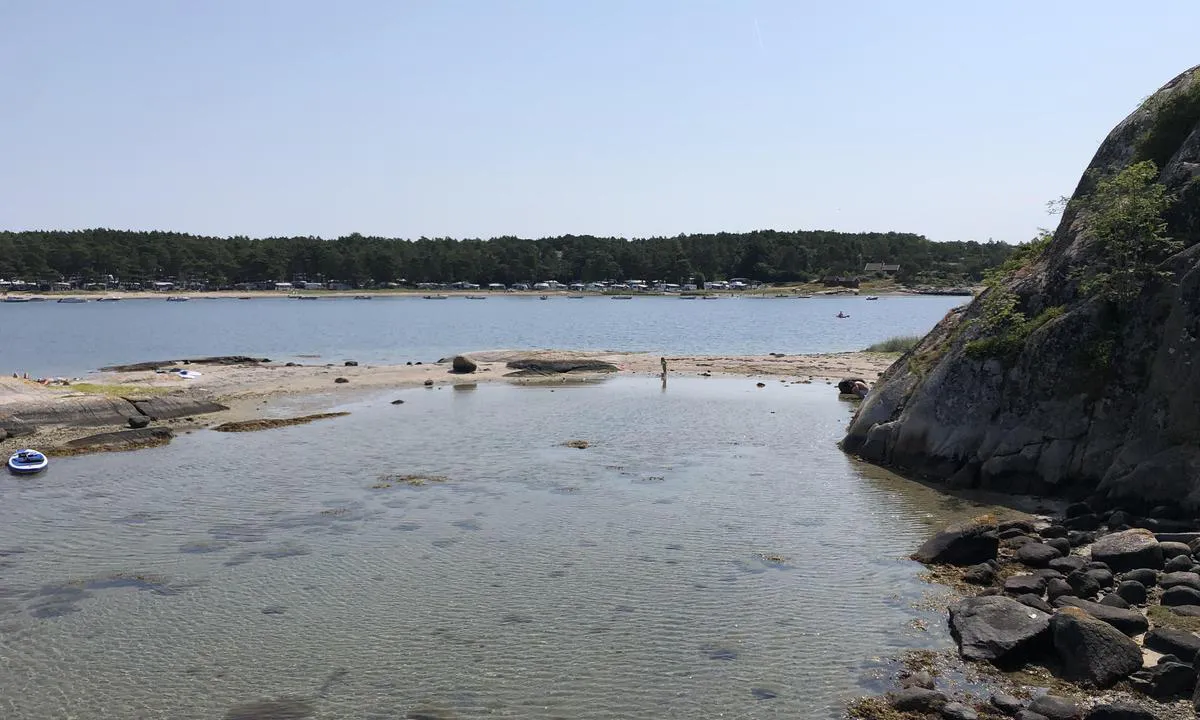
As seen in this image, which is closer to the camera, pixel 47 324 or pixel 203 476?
pixel 203 476

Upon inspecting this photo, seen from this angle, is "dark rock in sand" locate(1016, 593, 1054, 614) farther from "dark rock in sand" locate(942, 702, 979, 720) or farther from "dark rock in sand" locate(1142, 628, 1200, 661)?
"dark rock in sand" locate(942, 702, 979, 720)

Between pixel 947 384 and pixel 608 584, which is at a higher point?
pixel 947 384

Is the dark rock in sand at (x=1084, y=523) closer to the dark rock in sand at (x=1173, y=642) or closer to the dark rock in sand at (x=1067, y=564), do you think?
the dark rock in sand at (x=1067, y=564)

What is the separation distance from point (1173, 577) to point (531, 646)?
10851mm

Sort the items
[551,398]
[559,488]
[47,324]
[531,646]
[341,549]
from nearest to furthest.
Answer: [531,646]
[341,549]
[559,488]
[551,398]
[47,324]

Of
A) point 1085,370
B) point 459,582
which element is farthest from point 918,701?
point 1085,370

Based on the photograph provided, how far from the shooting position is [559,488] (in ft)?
86.5

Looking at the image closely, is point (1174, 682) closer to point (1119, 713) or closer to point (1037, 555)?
point (1119, 713)

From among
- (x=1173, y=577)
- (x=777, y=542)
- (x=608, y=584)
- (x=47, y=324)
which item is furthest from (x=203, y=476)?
(x=47, y=324)

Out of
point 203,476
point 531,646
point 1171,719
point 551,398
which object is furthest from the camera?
point 551,398

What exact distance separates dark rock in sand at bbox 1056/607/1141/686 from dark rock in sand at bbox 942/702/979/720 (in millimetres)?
1949

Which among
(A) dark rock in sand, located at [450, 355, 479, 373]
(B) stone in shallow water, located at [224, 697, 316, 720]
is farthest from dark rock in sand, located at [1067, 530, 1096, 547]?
(A) dark rock in sand, located at [450, 355, 479, 373]

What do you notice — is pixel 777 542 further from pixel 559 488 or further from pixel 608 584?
pixel 559 488

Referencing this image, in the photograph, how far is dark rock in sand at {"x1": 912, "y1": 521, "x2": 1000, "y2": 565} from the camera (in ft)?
60.2
